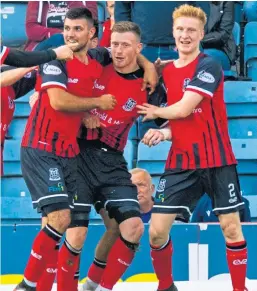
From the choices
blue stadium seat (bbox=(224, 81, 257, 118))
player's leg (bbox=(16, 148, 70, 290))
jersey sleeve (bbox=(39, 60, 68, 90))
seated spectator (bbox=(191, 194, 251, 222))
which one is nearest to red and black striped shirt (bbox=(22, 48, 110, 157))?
jersey sleeve (bbox=(39, 60, 68, 90))

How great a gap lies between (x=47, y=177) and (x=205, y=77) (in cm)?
123

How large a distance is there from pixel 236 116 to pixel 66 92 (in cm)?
325

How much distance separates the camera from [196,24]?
723 centimetres

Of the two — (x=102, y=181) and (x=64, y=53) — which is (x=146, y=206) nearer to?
(x=102, y=181)

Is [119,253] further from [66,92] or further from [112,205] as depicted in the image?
[66,92]

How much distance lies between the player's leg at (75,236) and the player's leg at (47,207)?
0.76 ft

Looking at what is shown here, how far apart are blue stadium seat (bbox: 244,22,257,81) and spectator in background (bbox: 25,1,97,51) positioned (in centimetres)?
151

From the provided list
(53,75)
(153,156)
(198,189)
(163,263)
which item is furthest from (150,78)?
(153,156)

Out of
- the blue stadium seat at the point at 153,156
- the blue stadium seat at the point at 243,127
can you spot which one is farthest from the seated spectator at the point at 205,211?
the blue stadium seat at the point at 243,127

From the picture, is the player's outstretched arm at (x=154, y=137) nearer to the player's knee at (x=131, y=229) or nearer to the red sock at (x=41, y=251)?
the player's knee at (x=131, y=229)

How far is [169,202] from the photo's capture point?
286 inches

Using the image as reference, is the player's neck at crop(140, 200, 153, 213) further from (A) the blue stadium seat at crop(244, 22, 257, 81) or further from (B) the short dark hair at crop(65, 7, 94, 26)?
(A) the blue stadium seat at crop(244, 22, 257, 81)

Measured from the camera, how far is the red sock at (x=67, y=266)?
740 cm

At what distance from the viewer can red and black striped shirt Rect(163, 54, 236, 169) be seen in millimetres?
7219
